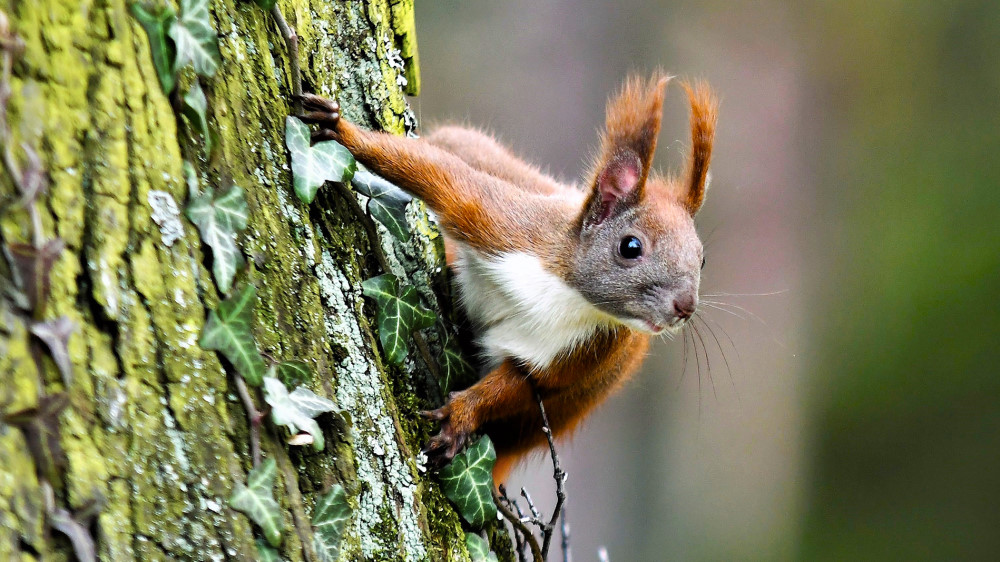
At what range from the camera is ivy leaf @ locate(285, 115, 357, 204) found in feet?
6.73

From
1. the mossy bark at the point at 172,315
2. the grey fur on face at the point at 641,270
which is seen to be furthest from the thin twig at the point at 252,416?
the grey fur on face at the point at 641,270

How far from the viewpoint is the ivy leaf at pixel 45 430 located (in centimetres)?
135

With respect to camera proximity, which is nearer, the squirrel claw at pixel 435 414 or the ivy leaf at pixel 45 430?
the ivy leaf at pixel 45 430

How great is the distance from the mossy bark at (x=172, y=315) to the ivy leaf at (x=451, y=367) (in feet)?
1.24

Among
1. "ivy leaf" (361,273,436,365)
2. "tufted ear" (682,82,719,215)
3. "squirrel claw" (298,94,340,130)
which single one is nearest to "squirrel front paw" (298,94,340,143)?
"squirrel claw" (298,94,340,130)

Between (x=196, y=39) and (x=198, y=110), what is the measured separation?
15 centimetres

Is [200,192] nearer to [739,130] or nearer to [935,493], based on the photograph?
[739,130]

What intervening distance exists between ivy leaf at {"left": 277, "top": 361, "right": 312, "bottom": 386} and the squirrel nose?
1481 mm

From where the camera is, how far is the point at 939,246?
23.1 feet

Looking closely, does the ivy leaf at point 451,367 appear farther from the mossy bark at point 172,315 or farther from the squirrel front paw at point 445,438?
the mossy bark at point 172,315

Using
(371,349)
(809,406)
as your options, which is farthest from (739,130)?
(371,349)

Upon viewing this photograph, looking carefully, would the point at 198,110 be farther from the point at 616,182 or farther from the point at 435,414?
the point at 616,182

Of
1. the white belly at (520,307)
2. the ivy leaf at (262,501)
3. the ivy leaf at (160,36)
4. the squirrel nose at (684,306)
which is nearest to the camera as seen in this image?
the ivy leaf at (160,36)

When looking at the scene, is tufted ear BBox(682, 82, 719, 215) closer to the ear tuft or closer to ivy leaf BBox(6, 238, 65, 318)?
the ear tuft
